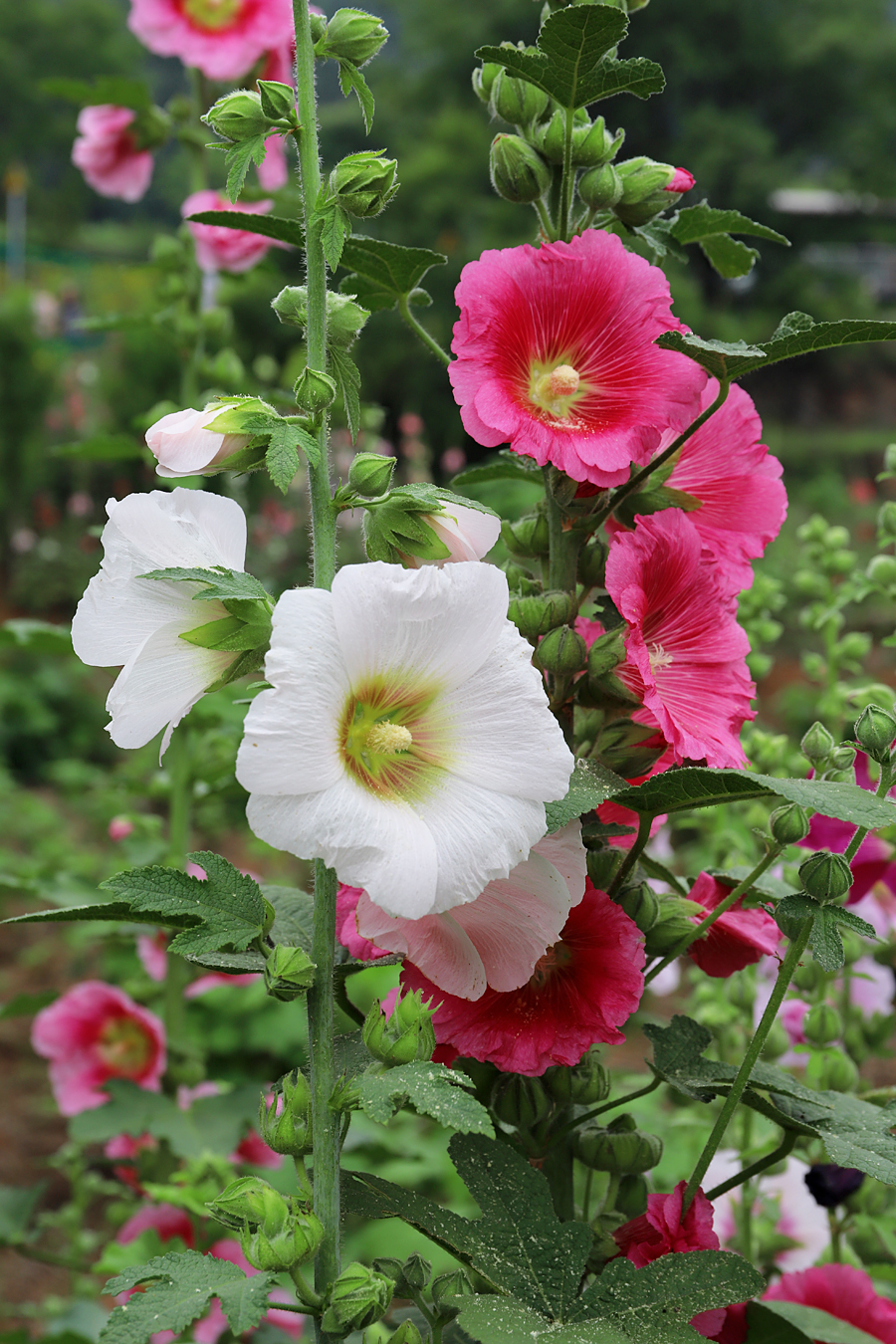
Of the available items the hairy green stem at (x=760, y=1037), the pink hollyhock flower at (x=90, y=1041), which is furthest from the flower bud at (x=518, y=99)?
the pink hollyhock flower at (x=90, y=1041)

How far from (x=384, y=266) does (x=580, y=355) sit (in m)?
0.13

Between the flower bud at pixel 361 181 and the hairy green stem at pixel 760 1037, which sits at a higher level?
the flower bud at pixel 361 181

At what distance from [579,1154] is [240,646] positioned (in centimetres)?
36

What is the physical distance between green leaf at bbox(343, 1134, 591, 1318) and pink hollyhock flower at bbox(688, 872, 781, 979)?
0.58 ft

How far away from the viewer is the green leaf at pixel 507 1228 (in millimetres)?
577

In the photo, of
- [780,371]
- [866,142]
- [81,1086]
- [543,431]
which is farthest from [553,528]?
[866,142]

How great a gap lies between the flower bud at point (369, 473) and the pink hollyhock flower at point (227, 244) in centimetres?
80

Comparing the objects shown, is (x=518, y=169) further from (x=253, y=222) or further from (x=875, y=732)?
(x=875, y=732)

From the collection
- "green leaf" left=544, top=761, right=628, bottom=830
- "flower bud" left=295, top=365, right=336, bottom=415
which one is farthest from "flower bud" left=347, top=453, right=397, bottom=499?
"green leaf" left=544, top=761, right=628, bottom=830

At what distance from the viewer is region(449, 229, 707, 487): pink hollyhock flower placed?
0.62 metres

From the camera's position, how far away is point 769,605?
3.61ft

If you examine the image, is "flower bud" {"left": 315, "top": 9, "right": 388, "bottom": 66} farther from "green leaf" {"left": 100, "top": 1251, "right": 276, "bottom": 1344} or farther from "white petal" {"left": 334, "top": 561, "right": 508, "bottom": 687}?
"green leaf" {"left": 100, "top": 1251, "right": 276, "bottom": 1344}

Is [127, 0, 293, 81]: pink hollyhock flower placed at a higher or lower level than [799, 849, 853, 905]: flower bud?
higher

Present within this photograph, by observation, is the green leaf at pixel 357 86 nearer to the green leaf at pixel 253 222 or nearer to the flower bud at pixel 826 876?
the green leaf at pixel 253 222
